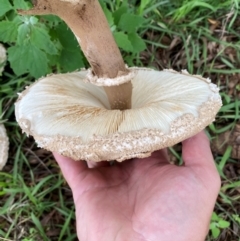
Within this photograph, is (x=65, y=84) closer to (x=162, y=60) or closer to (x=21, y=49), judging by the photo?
(x=21, y=49)

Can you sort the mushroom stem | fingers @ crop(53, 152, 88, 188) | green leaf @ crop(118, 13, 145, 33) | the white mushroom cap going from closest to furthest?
the mushroom stem
fingers @ crop(53, 152, 88, 188)
green leaf @ crop(118, 13, 145, 33)
the white mushroom cap

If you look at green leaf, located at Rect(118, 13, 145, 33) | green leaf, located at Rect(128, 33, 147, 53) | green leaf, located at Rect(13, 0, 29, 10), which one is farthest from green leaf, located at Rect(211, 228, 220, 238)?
green leaf, located at Rect(13, 0, 29, 10)

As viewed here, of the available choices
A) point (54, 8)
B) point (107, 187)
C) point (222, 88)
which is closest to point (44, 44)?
point (54, 8)

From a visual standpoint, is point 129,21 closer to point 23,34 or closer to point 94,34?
point 23,34

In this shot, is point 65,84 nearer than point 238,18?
Yes

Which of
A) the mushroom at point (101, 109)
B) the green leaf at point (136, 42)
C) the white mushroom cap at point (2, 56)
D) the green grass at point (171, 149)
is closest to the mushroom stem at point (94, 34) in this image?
the mushroom at point (101, 109)

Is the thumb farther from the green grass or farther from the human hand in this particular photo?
the green grass

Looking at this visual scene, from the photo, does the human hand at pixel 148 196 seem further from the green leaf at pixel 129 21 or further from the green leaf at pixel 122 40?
the green leaf at pixel 129 21
